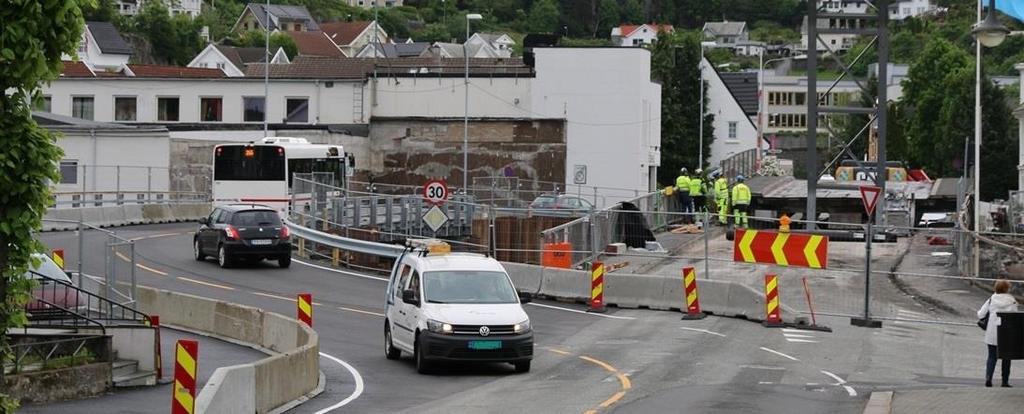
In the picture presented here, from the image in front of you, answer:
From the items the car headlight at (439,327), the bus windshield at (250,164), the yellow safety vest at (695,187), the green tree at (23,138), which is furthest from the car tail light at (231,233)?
the green tree at (23,138)

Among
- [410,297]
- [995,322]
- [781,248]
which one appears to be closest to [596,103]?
[781,248]

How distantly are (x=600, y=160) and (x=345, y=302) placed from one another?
3702 cm

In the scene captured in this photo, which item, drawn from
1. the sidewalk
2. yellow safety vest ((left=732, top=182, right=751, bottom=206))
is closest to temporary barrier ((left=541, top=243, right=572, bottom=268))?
yellow safety vest ((left=732, top=182, right=751, bottom=206))

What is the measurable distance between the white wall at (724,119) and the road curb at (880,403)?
8329 cm

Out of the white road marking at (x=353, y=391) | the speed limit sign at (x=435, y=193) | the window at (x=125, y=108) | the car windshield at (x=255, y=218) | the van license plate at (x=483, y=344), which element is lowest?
the white road marking at (x=353, y=391)

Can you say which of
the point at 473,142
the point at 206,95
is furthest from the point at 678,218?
the point at 206,95

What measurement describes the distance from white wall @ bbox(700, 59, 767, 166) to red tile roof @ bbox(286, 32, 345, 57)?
2968 inches

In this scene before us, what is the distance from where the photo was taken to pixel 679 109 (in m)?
101

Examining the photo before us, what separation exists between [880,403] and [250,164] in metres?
33.3

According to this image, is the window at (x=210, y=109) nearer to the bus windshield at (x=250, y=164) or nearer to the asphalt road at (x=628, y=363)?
the bus windshield at (x=250, y=164)

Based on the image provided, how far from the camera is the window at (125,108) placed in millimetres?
71062

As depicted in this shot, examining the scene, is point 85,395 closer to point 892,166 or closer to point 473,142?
point 473,142

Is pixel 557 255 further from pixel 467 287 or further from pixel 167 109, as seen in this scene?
pixel 167 109

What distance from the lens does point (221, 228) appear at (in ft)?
123
